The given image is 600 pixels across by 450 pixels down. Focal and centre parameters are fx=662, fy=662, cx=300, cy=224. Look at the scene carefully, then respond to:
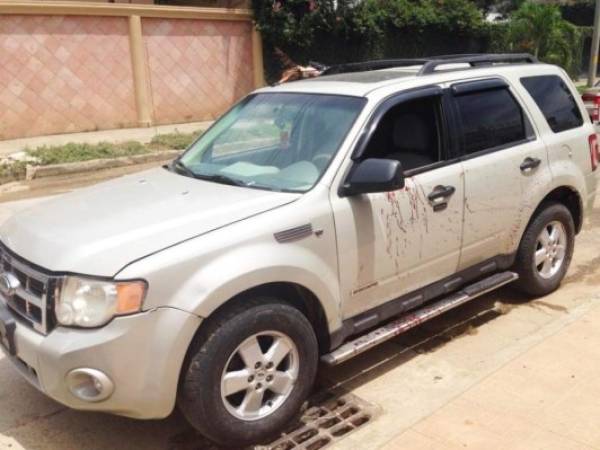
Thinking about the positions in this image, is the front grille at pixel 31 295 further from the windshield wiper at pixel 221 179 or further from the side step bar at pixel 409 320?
the side step bar at pixel 409 320

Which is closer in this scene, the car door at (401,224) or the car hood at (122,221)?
the car hood at (122,221)

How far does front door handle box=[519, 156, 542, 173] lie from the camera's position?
4555mm

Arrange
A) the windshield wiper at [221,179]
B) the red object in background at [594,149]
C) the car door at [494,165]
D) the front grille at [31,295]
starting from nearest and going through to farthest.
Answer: the front grille at [31,295], the windshield wiper at [221,179], the car door at [494,165], the red object in background at [594,149]

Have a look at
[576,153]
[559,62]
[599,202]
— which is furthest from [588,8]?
[576,153]

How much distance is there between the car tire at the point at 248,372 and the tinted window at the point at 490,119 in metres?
1.79

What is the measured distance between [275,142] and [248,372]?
150 cm

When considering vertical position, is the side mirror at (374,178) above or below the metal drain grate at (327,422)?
above

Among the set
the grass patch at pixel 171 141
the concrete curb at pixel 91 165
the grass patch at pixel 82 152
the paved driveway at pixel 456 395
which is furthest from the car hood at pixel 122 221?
the grass patch at pixel 171 141

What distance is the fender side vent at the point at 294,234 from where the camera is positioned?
326 centimetres


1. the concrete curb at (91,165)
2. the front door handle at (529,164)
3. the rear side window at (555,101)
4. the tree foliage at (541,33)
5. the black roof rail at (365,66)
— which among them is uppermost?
the tree foliage at (541,33)

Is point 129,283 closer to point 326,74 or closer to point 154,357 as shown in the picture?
point 154,357

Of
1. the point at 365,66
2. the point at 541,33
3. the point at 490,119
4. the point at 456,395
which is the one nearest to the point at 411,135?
the point at 490,119

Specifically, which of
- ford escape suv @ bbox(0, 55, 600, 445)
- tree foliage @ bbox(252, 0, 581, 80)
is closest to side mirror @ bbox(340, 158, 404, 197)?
ford escape suv @ bbox(0, 55, 600, 445)

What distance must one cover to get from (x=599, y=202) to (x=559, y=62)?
1764 centimetres
